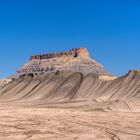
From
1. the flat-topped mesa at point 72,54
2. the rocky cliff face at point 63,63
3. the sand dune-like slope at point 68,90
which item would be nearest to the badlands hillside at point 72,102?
the sand dune-like slope at point 68,90

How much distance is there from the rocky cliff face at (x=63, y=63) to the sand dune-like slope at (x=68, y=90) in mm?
60347

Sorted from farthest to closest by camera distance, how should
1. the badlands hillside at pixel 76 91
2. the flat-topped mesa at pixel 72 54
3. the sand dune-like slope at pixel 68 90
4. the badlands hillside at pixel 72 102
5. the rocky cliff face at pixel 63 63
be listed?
the flat-topped mesa at pixel 72 54, the rocky cliff face at pixel 63 63, the sand dune-like slope at pixel 68 90, the badlands hillside at pixel 76 91, the badlands hillside at pixel 72 102

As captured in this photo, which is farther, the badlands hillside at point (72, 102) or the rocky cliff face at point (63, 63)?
the rocky cliff face at point (63, 63)

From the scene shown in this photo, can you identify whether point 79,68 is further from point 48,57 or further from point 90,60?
point 48,57

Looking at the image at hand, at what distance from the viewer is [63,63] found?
15812 cm

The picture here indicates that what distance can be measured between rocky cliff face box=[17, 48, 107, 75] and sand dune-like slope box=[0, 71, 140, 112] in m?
60.3

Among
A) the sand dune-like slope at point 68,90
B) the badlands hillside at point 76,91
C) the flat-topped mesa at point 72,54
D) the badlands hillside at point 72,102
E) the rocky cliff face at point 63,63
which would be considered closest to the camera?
the badlands hillside at point 72,102

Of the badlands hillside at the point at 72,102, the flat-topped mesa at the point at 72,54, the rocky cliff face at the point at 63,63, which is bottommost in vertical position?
the badlands hillside at the point at 72,102

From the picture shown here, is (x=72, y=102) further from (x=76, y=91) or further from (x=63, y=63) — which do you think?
(x=63, y=63)

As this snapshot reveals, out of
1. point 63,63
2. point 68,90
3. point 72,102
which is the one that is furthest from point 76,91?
point 63,63

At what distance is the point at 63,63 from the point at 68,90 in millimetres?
82862

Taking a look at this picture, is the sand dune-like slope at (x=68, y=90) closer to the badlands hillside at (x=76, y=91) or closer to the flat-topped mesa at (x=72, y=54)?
the badlands hillside at (x=76, y=91)

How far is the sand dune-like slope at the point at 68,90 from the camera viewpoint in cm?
6469

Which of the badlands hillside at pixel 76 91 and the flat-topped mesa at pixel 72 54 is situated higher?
the flat-topped mesa at pixel 72 54
